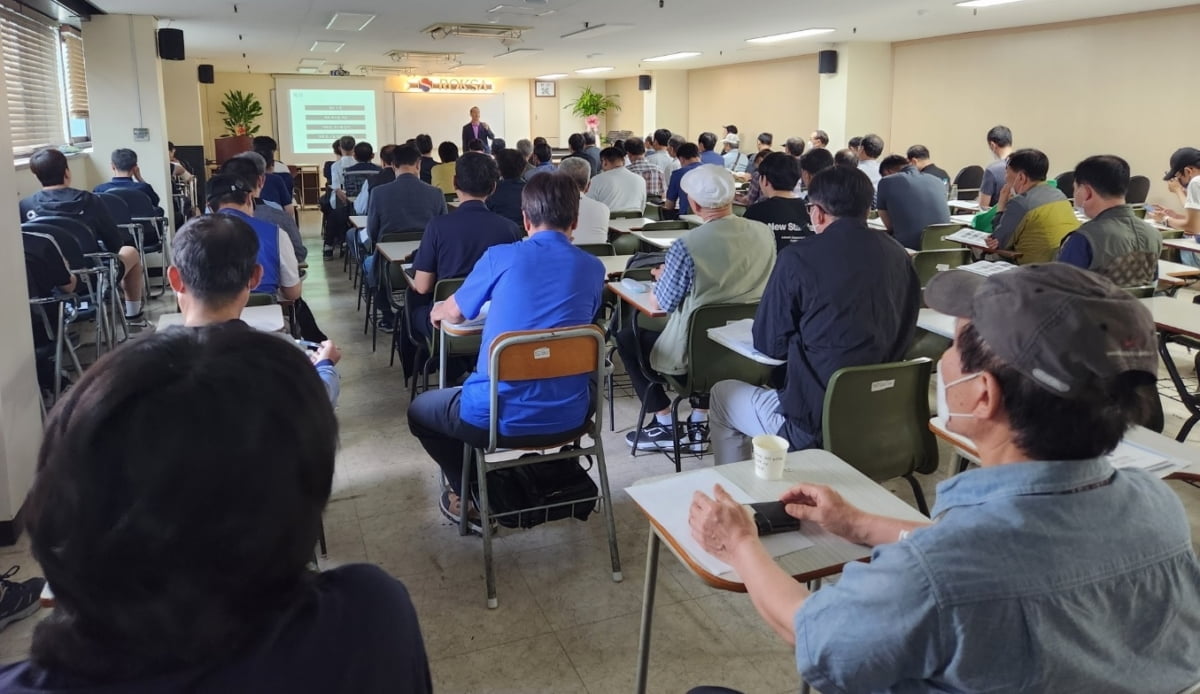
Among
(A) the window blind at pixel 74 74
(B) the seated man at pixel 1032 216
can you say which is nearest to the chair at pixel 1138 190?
(B) the seated man at pixel 1032 216

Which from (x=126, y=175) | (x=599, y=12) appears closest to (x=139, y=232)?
(x=126, y=175)

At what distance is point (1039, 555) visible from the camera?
970 millimetres

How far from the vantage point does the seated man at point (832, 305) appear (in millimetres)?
2549

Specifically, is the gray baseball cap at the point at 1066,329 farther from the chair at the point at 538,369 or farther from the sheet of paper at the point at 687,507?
the chair at the point at 538,369

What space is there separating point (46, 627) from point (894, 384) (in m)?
2.12

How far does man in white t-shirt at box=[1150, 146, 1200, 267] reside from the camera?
571 centimetres

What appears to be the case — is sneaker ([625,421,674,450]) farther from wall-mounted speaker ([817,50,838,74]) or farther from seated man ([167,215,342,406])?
wall-mounted speaker ([817,50,838,74])

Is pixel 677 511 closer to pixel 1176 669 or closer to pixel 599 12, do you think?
pixel 1176 669

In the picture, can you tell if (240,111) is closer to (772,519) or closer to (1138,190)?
(1138,190)

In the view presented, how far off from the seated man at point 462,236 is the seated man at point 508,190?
189 centimetres

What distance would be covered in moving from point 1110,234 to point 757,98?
39.0 ft

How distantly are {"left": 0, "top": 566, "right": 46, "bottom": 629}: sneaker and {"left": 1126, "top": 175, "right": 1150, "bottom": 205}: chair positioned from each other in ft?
28.5

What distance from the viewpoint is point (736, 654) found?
243cm

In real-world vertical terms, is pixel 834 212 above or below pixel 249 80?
below
